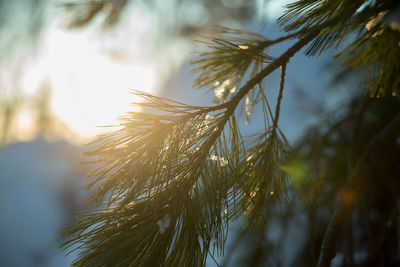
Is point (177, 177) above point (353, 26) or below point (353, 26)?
below

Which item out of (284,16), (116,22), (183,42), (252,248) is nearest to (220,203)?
(284,16)

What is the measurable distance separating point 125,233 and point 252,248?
111 cm

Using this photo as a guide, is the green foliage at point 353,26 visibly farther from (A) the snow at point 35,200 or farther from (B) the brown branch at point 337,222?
(A) the snow at point 35,200

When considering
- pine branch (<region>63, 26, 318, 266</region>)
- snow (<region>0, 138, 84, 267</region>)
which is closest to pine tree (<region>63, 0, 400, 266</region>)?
pine branch (<region>63, 26, 318, 266</region>)

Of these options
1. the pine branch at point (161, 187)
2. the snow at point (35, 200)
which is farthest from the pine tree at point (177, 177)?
the snow at point (35, 200)

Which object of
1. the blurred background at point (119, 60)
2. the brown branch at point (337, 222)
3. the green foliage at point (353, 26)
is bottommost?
the brown branch at point (337, 222)

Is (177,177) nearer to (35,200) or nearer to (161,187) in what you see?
(161,187)

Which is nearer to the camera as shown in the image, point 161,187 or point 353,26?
point 161,187

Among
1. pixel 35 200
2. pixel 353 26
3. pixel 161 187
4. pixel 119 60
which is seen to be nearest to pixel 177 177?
pixel 161 187

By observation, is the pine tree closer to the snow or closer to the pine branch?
the pine branch

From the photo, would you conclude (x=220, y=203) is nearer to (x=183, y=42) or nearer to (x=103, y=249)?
(x=103, y=249)

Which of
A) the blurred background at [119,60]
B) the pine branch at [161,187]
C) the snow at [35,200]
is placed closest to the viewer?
the pine branch at [161,187]

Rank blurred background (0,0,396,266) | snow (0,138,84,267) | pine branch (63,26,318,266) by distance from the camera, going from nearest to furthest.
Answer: pine branch (63,26,318,266)
blurred background (0,0,396,266)
snow (0,138,84,267)

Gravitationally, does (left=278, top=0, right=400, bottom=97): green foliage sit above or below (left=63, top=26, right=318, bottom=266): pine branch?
above
